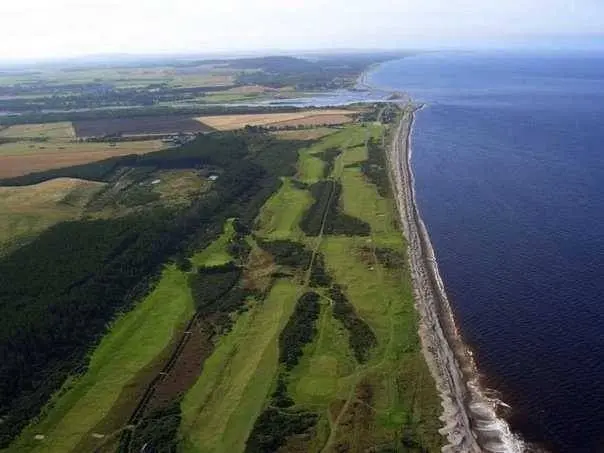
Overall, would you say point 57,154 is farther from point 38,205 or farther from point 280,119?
point 280,119

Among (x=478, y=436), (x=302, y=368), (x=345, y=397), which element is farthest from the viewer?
(x=302, y=368)

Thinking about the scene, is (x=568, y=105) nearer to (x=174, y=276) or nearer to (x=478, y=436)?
(x=174, y=276)

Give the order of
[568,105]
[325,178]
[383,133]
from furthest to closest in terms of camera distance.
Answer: [568,105] → [383,133] → [325,178]

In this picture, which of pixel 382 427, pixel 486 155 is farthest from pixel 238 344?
pixel 486 155

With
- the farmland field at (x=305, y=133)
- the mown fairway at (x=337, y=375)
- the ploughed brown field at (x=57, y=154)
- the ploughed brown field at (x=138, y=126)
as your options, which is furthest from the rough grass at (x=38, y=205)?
the ploughed brown field at (x=138, y=126)

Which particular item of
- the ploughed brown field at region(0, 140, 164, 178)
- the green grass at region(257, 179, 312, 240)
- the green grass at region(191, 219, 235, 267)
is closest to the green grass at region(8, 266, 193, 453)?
the green grass at region(191, 219, 235, 267)

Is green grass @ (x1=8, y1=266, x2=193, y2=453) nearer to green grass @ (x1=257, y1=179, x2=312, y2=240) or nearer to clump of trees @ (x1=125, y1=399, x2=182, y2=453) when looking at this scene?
clump of trees @ (x1=125, y1=399, x2=182, y2=453)

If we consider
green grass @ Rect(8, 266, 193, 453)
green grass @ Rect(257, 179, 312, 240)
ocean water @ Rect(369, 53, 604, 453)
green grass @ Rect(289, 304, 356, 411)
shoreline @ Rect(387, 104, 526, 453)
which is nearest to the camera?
shoreline @ Rect(387, 104, 526, 453)
